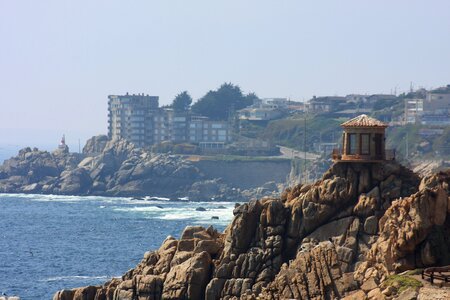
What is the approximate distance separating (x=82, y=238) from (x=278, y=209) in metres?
113

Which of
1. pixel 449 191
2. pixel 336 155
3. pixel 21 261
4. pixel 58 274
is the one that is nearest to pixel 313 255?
pixel 449 191

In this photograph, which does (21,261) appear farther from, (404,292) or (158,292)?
(404,292)

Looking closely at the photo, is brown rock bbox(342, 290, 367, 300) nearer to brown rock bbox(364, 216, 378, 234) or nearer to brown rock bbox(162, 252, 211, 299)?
brown rock bbox(364, 216, 378, 234)

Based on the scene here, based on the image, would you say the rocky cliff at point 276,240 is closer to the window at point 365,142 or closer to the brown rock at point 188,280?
the brown rock at point 188,280

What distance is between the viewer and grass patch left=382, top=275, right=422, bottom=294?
2307 inches

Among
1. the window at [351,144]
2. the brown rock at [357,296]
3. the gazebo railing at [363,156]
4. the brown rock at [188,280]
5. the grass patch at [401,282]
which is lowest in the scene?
the brown rock at [188,280]

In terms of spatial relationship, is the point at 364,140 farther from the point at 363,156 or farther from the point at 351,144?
the point at 363,156

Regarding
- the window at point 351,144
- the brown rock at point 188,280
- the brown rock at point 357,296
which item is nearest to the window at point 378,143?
the window at point 351,144

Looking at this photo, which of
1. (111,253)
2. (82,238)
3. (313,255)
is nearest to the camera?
(313,255)

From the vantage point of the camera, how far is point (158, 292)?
79.0m

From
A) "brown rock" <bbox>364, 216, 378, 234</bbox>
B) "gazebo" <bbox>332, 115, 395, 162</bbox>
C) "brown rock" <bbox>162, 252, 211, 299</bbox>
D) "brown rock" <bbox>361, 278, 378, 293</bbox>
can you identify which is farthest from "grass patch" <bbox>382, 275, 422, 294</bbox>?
"gazebo" <bbox>332, 115, 395, 162</bbox>

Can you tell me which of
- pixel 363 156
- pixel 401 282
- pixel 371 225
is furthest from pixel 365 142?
pixel 401 282

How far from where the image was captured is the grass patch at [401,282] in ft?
192

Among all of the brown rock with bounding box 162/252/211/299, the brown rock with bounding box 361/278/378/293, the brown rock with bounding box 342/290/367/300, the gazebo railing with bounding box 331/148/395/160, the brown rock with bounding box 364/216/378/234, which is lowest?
the brown rock with bounding box 162/252/211/299
